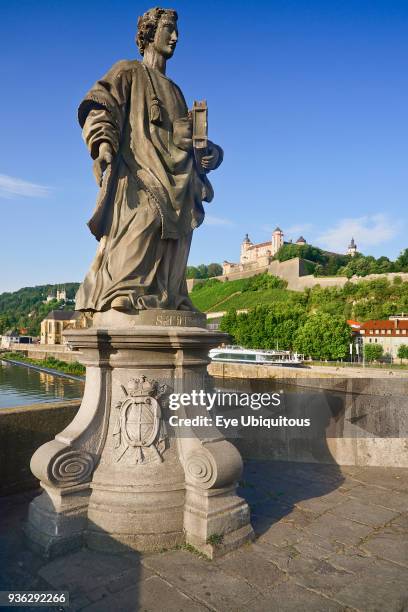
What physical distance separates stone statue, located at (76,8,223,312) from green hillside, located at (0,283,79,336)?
123103mm

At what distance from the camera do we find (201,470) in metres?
3.68

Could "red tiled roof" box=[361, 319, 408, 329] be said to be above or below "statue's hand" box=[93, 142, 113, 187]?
above

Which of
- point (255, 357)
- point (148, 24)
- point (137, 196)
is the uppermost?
point (148, 24)

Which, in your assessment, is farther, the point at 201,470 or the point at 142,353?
the point at 142,353

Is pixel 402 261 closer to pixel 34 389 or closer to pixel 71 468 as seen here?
pixel 34 389

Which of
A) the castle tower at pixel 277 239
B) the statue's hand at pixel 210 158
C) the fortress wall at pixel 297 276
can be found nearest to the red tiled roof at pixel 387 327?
the fortress wall at pixel 297 276

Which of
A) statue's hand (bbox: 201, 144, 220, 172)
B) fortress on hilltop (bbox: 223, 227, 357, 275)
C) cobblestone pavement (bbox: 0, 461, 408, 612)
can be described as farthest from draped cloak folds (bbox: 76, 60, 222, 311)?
fortress on hilltop (bbox: 223, 227, 357, 275)

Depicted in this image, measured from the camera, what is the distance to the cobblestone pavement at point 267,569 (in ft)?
9.50

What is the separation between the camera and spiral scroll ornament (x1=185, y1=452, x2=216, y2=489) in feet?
11.9

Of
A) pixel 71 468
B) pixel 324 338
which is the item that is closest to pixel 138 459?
pixel 71 468

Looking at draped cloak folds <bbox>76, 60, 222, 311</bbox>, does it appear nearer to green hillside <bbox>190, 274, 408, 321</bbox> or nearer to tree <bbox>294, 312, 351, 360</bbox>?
tree <bbox>294, 312, 351, 360</bbox>

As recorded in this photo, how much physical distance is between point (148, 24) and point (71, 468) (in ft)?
14.5

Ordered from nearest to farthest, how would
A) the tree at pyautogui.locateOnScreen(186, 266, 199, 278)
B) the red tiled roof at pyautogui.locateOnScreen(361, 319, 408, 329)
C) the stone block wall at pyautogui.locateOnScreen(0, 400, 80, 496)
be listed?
the stone block wall at pyautogui.locateOnScreen(0, 400, 80, 496)
the red tiled roof at pyautogui.locateOnScreen(361, 319, 408, 329)
the tree at pyautogui.locateOnScreen(186, 266, 199, 278)

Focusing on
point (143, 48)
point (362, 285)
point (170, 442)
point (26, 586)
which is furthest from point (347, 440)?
point (362, 285)
